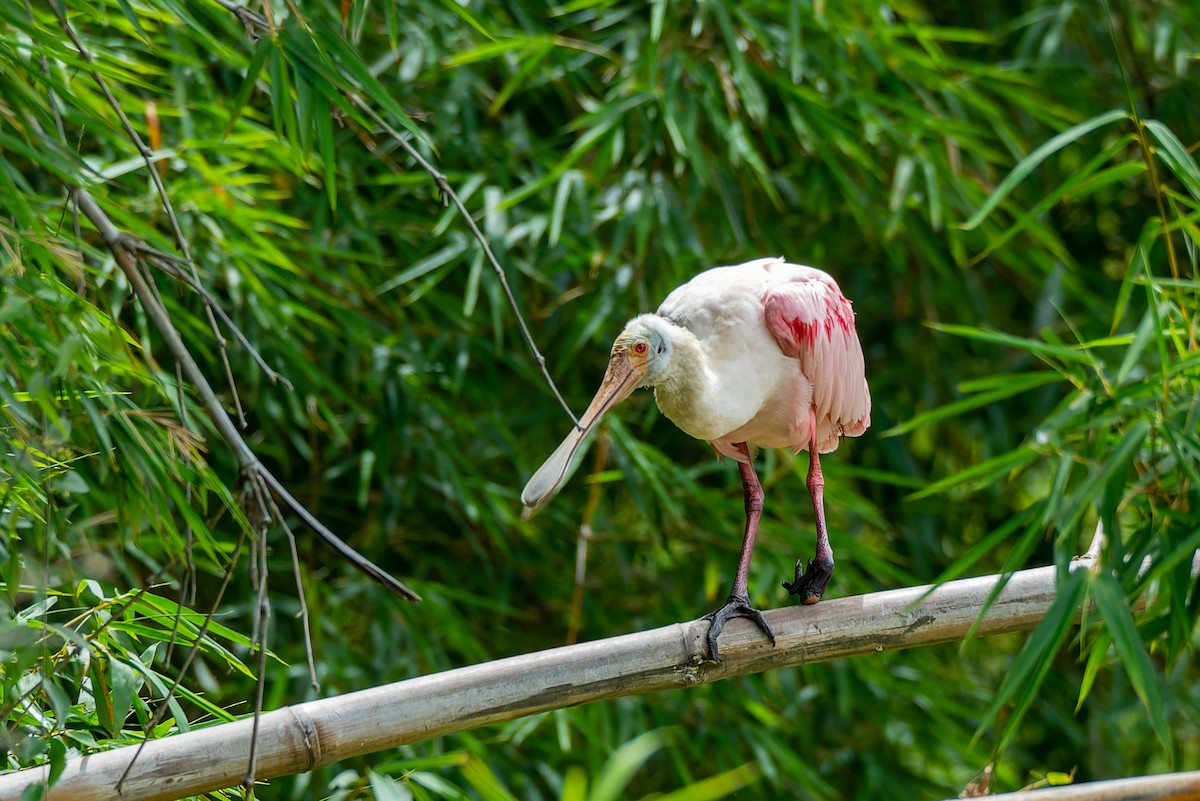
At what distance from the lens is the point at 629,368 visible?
250cm

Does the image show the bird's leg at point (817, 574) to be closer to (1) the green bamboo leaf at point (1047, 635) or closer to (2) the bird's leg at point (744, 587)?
(2) the bird's leg at point (744, 587)

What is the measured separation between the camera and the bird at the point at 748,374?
8.16 ft

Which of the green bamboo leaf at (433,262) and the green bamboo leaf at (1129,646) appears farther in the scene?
the green bamboo leaf at (433,262)

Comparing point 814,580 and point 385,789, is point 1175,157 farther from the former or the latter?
point 385,789

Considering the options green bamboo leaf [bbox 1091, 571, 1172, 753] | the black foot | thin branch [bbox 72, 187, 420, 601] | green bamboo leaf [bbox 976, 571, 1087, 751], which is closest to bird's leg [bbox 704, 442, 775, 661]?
the black foot

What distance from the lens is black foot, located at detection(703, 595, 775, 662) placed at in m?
2.20

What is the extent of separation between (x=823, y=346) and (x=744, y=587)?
528mm

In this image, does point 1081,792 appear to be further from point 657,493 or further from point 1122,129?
point 1122,129

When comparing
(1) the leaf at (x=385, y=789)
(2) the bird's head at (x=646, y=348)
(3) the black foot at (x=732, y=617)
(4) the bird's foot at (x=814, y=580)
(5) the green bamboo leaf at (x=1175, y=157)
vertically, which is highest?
(5) the green bamboo leaf at (x=1175, y=157)

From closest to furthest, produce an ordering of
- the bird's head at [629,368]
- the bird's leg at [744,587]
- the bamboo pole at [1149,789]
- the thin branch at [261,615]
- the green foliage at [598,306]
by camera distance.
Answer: the thin branch at [261,615], the bamboo pole at [1149,789], the bird's leg at [744,587], the bird's head at [629,368], the green foliage at [598,306]

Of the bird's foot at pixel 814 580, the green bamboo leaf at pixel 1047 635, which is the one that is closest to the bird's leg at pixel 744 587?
the bird's foot at pixel 814 580

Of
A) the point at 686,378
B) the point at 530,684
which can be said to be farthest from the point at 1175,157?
the point at 530,684

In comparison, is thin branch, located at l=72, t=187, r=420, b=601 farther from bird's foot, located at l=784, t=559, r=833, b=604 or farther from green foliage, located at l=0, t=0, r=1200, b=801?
bird's foot, located at l=784, t=559, r=833, b=604

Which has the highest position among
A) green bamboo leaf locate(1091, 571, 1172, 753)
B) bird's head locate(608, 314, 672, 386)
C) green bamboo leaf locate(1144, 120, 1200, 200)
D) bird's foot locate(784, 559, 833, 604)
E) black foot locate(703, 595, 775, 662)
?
green bamboo leaf locate(1144, 120, 1200, 200)
